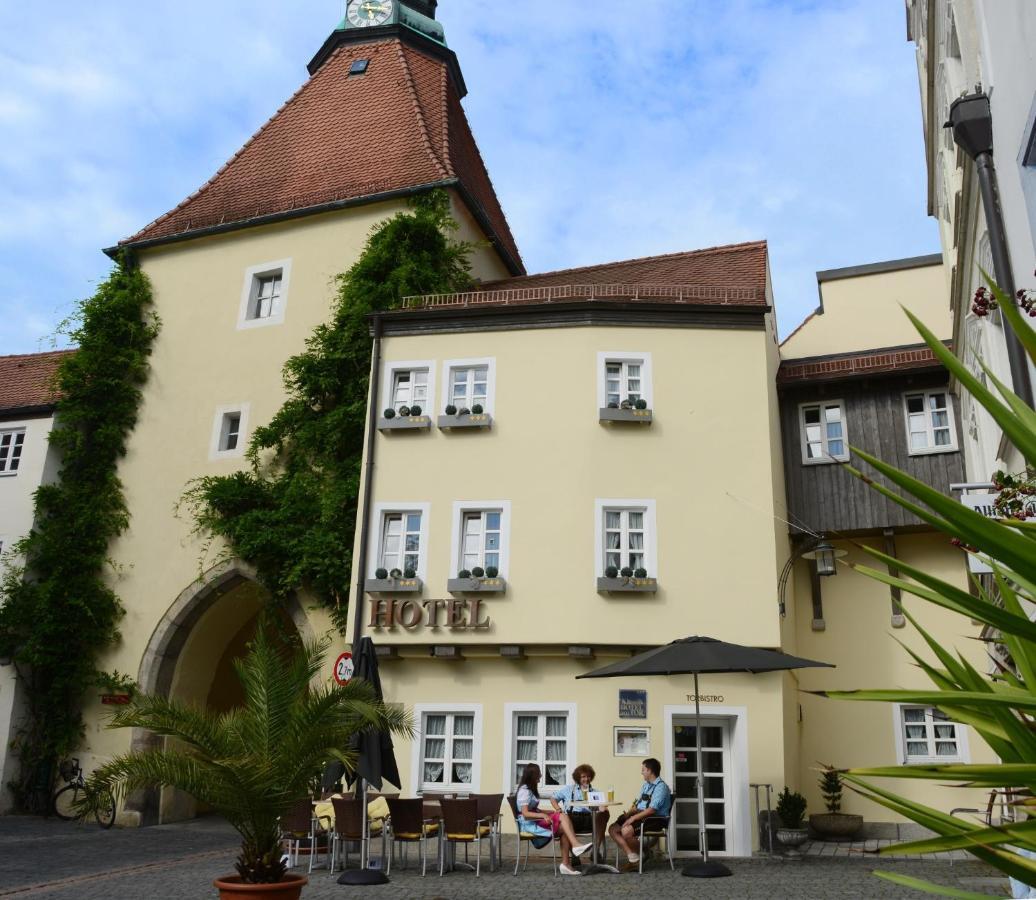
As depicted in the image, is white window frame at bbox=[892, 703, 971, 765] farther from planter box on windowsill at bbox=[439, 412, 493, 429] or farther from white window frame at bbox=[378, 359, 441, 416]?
white window frame at bbox=[378, 359, 441, 416]

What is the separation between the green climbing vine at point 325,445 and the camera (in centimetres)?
1678

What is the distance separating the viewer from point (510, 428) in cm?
1501

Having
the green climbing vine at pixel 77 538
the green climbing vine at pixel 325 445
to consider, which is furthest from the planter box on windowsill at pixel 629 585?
the green climbing vine at pixel 77 538

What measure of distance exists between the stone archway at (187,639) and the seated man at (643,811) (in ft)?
25.9

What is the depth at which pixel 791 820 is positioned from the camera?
12.7m

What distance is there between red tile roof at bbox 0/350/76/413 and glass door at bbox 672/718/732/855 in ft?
49.2

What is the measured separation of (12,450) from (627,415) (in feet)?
46.1

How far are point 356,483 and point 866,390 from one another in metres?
8.99

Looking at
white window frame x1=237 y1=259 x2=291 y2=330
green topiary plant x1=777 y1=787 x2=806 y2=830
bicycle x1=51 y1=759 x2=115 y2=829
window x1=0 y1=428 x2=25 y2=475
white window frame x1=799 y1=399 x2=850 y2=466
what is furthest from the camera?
window x1=0 y1=428 x2=25 y2=475

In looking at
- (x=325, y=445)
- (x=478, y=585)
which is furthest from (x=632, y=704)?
(x=325, y=445)

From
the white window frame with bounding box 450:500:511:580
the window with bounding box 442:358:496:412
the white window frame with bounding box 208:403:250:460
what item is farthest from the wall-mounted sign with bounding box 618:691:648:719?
the white window frame with bounding box 208:403:250:460

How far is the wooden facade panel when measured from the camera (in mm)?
15914

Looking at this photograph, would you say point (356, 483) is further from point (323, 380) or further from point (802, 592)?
point (802, 592)

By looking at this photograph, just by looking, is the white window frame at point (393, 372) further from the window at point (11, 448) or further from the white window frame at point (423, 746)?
the window at point (11, 448)
